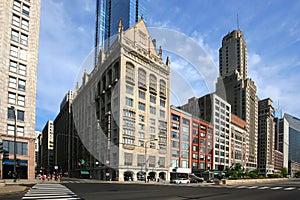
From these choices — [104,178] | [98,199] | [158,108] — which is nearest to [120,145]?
[104,178]

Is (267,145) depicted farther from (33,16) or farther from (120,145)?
(33,16)

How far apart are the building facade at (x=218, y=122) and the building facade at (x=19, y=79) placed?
2584 inches

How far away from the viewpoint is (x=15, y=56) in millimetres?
54969

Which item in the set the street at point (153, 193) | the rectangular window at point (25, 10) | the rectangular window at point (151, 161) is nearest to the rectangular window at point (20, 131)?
the rectangular window at point (25, 10)

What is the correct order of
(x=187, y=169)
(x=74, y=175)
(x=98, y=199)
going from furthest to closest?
(x=74, y=175)
(x=187, y=169)
(x=98, y=199)

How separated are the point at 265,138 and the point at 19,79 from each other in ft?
572

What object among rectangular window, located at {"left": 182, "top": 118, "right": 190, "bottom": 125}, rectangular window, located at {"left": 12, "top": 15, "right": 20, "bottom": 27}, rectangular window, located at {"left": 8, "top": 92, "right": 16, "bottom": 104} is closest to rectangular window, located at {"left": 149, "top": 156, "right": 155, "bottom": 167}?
rectangular window, located at {"left": 182, "top": 118, "right": 190, "bottom": 125}

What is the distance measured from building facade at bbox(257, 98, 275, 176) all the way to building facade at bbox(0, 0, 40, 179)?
6558 inches

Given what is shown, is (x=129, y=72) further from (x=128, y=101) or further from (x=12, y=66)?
(x=12, y=66)

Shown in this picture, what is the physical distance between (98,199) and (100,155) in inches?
2410

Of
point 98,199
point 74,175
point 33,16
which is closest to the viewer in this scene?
point 98,199

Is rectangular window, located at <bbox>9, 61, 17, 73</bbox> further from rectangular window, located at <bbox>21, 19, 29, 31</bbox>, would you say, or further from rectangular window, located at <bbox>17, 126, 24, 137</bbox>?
rectangular window, located at <bbox>17, 126, 24, 137</bbox>

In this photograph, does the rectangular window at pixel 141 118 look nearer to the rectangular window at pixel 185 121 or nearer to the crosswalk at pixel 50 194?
the rectangular window at pixel 185 121

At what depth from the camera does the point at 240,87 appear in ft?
526
